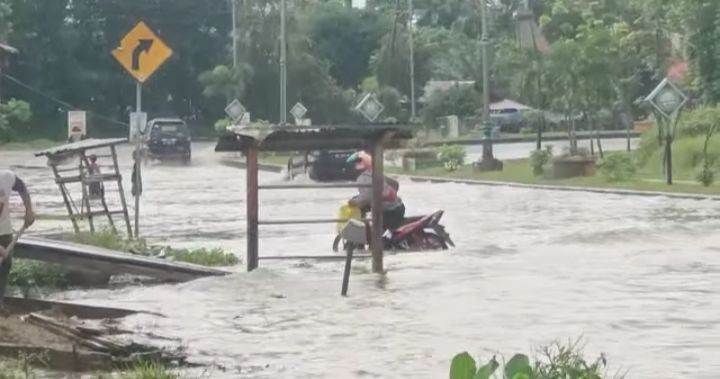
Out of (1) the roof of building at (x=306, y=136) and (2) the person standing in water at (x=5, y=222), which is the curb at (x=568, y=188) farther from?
(2) the person standing in water at (x=5, y=222)

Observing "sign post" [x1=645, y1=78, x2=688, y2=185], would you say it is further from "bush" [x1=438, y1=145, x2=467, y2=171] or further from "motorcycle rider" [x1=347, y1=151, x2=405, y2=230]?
"motorcycle rider" [x1=347, y1=151, x2=405, y2=230]

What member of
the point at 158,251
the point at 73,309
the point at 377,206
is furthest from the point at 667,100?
the point at 73,309

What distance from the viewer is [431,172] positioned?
52.1 m

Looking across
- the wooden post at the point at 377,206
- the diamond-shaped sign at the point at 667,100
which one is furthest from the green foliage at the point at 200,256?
the diamond-shaped sign at the point at 667,100

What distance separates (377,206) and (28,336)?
7182 mm

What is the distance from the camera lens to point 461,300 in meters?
16.4

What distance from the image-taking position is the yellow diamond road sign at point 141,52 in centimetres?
2253

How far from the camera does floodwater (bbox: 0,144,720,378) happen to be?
12.4 m

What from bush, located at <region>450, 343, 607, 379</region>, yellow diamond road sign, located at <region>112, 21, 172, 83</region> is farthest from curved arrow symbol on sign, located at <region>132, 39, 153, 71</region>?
bush, located at <region>450, 343, 607, 379</region>

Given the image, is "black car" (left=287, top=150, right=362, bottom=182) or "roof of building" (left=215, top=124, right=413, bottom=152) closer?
"roof of building" (left=215, top=124, right=413, bottom=152)

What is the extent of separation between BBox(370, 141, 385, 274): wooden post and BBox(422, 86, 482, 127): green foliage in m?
71.6

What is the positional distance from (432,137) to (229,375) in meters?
71.1

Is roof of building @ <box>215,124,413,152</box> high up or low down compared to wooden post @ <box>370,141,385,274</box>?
up

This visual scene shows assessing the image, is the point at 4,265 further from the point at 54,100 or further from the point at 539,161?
the point at 54,100
